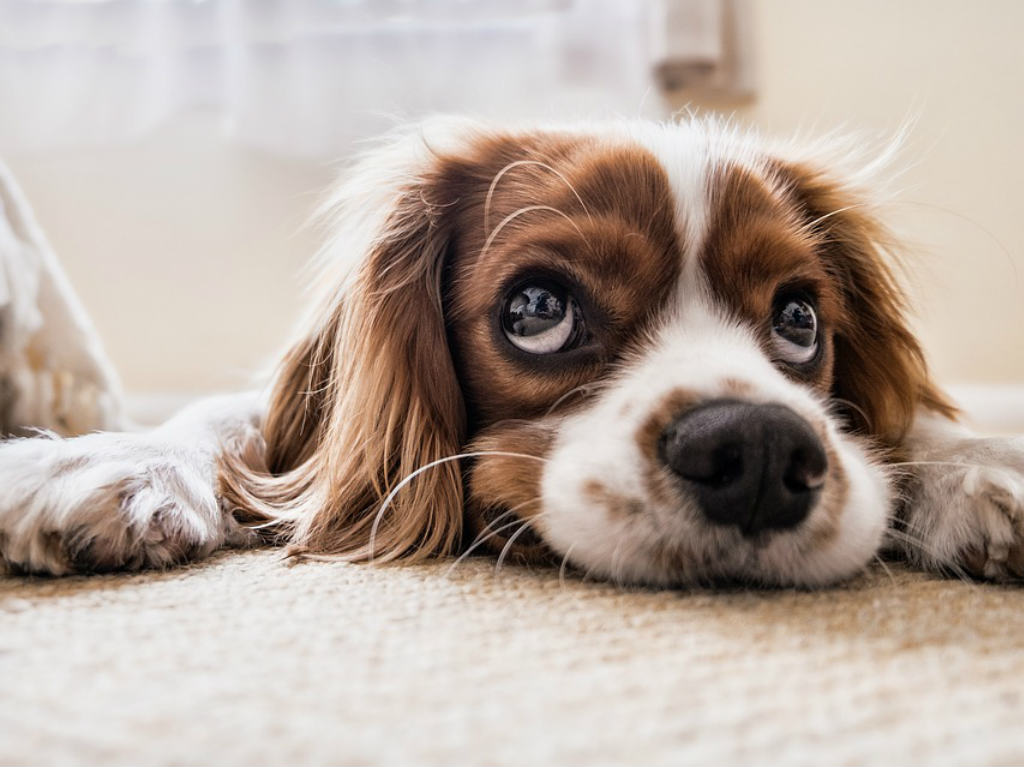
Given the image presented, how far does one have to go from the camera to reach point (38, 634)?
80 centimetres

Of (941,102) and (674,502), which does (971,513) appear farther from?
(941,102)

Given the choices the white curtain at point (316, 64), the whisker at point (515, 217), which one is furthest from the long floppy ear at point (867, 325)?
the white curtain at point (316, 64)

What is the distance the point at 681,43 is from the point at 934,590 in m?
2.15

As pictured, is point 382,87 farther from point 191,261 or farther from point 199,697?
point 199,697

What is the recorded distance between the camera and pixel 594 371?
1195mm

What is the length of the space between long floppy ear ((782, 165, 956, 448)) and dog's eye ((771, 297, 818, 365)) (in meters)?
0.16

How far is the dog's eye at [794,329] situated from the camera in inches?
51.4

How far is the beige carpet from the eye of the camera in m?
0.58

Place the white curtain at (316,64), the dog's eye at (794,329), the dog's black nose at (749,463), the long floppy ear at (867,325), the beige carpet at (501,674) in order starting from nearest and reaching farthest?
1. the beige carpet at (501,674)
2. the dog's black nose at (749,463)
3. the dog's eye at (794,329)
4. the long floppy ear at (867,325)
5. the white curtain at (316,64)

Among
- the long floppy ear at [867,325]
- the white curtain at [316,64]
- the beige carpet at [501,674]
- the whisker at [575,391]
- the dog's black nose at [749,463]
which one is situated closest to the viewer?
the beige carpet at [501,674]

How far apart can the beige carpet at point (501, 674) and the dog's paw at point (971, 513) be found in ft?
0.25

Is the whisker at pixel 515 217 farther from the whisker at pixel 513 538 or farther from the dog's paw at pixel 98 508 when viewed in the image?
the dog's paw at pixel 98 508

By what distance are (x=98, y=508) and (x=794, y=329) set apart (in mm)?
907

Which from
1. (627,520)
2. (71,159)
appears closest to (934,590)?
(627,520)
